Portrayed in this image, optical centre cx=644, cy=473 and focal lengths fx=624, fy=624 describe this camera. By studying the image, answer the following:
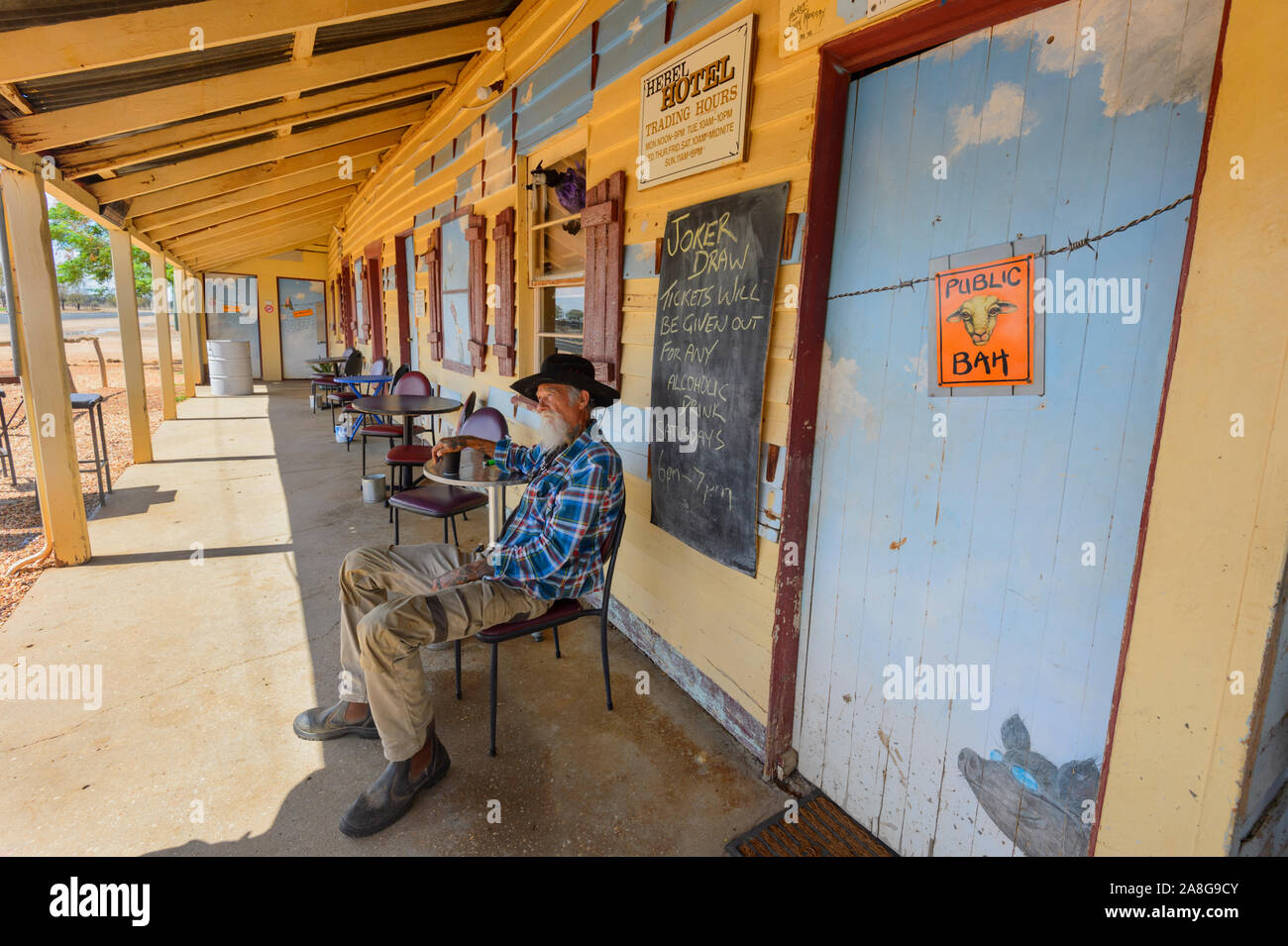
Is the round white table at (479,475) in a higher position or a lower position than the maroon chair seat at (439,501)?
higher

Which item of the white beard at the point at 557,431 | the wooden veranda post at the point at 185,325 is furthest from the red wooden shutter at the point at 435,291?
the wooden veranda post at the point at 185,325

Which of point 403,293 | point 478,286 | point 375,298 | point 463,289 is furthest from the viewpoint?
point 375,298

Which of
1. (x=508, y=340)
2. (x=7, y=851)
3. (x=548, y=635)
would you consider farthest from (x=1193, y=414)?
(x=508, y=340)

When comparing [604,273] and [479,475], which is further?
[604,273]

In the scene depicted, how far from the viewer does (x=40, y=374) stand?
156 inches

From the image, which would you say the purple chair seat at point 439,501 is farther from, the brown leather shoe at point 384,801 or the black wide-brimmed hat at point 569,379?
the brown leather shoe at point 384,801

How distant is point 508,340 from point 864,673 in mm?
3517

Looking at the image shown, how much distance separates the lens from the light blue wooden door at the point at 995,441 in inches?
54.9

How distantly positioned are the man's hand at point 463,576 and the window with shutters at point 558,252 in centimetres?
188

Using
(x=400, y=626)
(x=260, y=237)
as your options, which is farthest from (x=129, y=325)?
(x=260, y=237)

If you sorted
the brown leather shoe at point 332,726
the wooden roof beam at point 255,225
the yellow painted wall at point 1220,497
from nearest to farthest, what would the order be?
the yellow painted wall at point 1220,497 → the brown leather shoe at point 332,726 → the wooden roof beam at point 255,225

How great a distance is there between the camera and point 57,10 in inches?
107

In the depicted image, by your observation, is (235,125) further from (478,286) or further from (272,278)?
(272,278)

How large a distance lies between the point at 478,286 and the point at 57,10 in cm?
273
